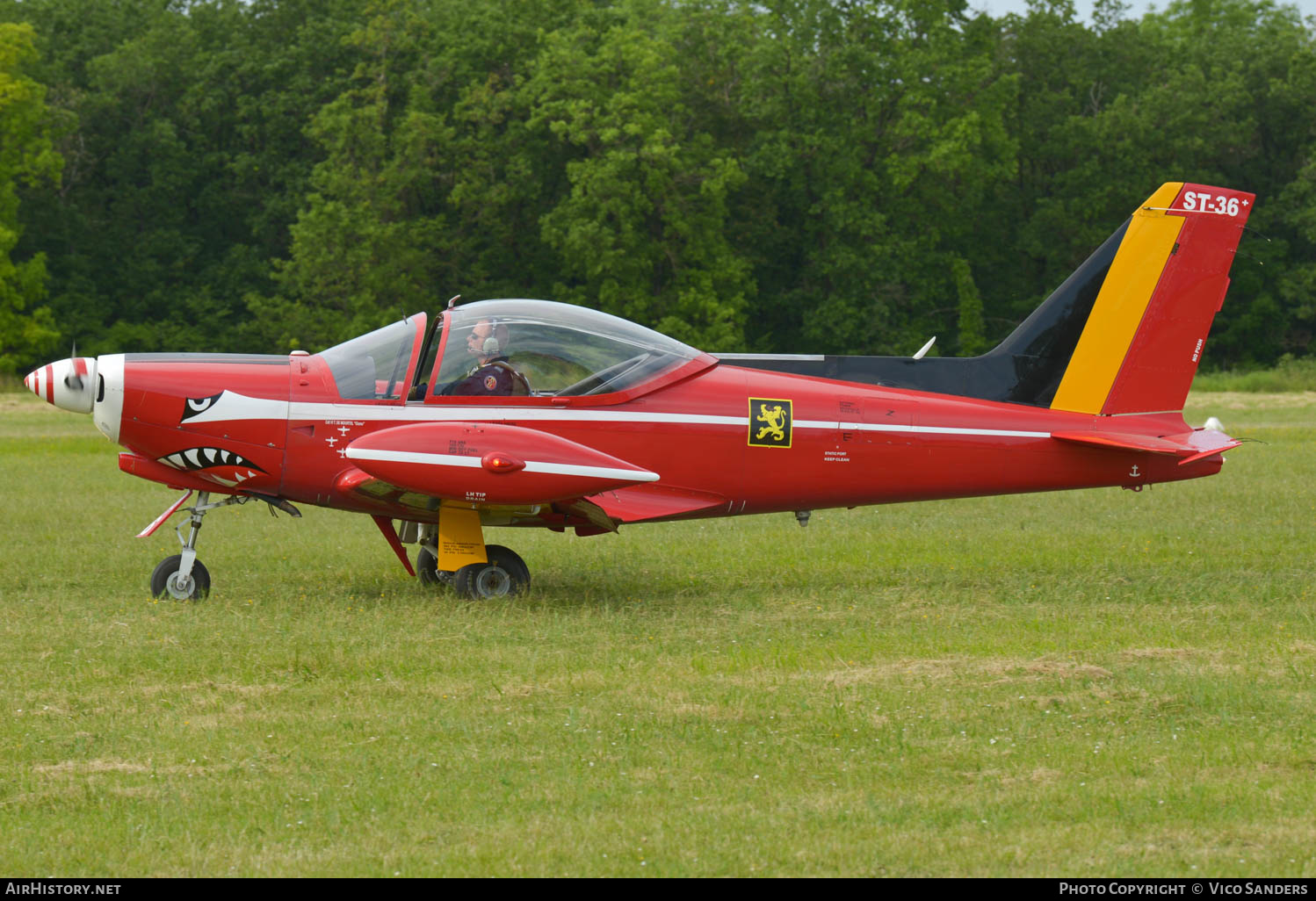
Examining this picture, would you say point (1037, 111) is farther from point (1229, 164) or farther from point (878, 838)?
point (878, 838)

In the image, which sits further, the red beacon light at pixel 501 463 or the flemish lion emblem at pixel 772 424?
the flemish lion emblem at pixel 772 424

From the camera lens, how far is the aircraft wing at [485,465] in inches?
403

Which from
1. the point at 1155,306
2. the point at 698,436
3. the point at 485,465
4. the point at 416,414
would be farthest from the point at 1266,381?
the point at 485,465

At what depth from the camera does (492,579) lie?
11.1 metres

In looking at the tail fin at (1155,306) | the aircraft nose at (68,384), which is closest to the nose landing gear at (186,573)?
the aircraft nose at (68,384)

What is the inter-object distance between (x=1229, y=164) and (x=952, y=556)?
51.3m

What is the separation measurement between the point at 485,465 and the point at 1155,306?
18.6 ft

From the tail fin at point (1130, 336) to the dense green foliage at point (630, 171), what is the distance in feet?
130

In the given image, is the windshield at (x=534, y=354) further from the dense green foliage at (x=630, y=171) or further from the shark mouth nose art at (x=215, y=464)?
the dense green foliage at (x=630, y=171)

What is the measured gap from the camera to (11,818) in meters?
6.09

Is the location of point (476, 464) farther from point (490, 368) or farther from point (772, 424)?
point (772, 424)

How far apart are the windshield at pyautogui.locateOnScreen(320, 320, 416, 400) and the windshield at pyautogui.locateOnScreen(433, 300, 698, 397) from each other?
32 cm

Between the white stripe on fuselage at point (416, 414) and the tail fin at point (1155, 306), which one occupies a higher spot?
the tail fin at point (1155, 306)

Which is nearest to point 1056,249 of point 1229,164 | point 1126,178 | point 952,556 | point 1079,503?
point 1126,178
